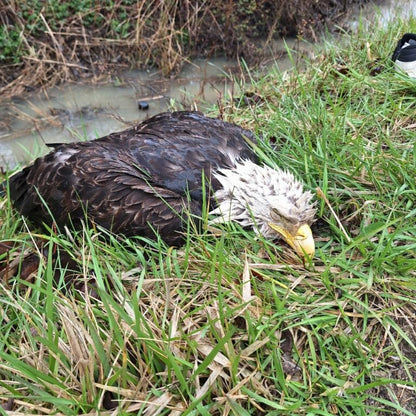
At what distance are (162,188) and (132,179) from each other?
0.18m

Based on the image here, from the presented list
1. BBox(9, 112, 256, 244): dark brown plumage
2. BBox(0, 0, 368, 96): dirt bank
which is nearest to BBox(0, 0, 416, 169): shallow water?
BBox(0, 0, 368, 96): dirt bank

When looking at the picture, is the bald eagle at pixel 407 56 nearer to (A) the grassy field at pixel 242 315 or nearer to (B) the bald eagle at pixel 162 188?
(A) the grassy field at pixel 242 315

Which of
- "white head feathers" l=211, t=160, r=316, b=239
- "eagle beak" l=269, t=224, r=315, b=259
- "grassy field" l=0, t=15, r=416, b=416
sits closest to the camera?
"grassy field" l=0, t=15, r=416, b=416

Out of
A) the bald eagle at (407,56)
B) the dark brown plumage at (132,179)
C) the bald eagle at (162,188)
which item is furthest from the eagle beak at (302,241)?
the bald eagle at (407,56)

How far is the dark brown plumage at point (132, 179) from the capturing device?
273 cm

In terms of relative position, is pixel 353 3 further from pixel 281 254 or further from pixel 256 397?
pixel 256 397

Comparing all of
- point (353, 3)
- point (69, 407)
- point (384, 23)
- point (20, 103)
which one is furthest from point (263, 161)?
point (353, 3)

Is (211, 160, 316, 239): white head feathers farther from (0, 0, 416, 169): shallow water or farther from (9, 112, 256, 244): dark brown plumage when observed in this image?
(0, 0, 416, 169): shallow water

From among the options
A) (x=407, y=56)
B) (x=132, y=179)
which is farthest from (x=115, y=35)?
(x=132, y=179)

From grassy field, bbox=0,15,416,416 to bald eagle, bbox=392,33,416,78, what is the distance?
3.12 ft

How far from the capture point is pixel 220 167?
9.83ft

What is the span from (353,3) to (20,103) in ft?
19.0

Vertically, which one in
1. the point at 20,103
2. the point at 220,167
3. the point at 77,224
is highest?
the point at 220,167

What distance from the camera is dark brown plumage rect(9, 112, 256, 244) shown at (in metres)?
Answer: 2.73
